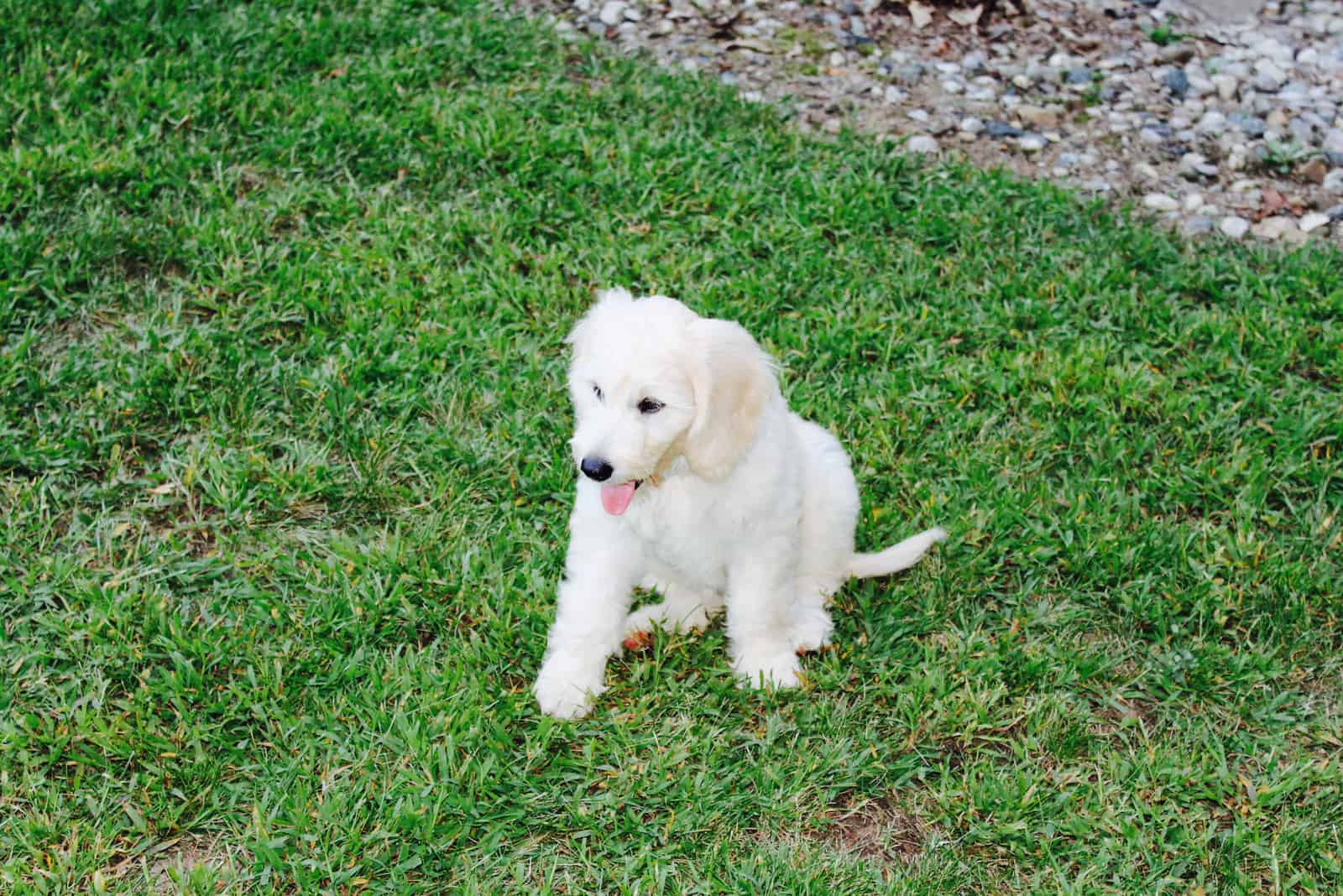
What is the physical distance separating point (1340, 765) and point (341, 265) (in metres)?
3.68

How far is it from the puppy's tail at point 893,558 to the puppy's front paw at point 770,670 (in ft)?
1.19

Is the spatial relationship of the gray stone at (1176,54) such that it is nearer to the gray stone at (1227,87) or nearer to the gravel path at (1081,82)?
the gravel path at (1081,82)

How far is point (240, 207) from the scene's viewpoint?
15.5 ft

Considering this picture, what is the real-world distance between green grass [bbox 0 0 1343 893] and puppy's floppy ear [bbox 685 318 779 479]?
2.46 feet

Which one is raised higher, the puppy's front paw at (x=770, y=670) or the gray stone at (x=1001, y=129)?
the gray stone at (x=1001, y=129)

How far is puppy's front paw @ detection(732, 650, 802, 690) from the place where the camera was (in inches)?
126

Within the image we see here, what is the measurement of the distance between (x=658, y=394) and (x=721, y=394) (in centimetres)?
15

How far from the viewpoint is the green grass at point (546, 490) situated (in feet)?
9.47

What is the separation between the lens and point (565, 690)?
3.11m

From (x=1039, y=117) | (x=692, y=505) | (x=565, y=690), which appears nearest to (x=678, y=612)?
(x=565, y=690)

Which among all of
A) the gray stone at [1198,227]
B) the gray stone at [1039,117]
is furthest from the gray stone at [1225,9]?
the gray stone at [1198,227]

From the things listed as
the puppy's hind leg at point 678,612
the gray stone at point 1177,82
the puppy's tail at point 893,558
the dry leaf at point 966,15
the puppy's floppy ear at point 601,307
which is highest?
the puppy's floppy ear at point 601,307

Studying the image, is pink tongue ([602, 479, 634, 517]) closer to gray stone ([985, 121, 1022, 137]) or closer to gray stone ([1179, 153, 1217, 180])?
gray stone ([985, 121, 1022, 137])

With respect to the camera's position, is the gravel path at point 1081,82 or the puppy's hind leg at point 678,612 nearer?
the puppy's hind leg at point 678,612
